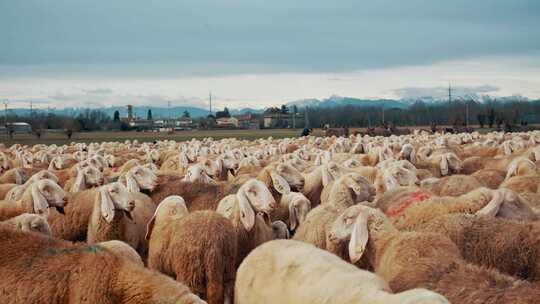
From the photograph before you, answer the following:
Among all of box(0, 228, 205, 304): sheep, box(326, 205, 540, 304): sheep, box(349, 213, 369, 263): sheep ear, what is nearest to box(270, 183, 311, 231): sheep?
box(326, 205, 540, 304): sheep

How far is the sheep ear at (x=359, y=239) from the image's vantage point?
6.38 m

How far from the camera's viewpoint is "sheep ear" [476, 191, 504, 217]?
727 cm

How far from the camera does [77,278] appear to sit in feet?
16.2

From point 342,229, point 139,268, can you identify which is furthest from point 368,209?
point 139,268

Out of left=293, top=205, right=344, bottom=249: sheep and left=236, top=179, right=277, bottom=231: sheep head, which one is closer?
left=293, top=205, right=344, bottom=249: sheep

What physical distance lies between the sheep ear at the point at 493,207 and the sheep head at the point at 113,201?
461cm

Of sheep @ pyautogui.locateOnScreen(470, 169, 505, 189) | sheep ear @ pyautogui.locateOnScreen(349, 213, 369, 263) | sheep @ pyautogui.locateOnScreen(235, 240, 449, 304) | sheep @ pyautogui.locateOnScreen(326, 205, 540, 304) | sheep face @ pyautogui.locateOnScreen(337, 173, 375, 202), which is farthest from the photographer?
sheep @ pyautogui.locateOnScreen(470, 169, 505, 189)

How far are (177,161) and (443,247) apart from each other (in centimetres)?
1480

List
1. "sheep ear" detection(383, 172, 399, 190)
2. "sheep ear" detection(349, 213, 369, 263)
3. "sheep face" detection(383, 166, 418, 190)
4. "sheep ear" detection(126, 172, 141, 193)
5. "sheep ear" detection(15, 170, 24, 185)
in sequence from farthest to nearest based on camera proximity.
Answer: "sheep ear" detection(15, 170, 24, 185) < "sheep face" detection(383, 166, 418, 190) < "sheep ear" detection(383, 172, 399, 190) < "sheep ear" detection(126, 172, 141, 193) < "sheep ear" detection(349, 213, 369, 263)

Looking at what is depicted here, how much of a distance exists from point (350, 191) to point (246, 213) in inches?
105

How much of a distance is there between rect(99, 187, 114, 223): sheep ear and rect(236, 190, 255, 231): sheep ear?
1.95m

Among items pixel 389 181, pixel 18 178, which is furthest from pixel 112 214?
pixel 18 178

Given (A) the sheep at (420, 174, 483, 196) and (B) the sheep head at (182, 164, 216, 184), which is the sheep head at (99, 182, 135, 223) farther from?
(A) the sheep at (420, 174, 483, 196)

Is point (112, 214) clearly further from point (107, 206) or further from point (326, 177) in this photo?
point (326, 177)
